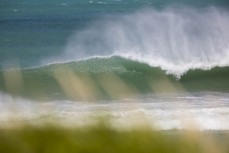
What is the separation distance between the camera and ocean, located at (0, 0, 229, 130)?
1045 centimetres

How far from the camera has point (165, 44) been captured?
65.7 ft

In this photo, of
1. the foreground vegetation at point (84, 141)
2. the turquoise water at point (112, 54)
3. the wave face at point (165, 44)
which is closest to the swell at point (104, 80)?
the turquoise water at point (112, 54)

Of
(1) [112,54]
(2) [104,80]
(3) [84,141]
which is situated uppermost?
(3) [84,141]

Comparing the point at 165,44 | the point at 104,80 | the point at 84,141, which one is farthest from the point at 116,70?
the point at 84,141

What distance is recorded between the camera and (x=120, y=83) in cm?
1541

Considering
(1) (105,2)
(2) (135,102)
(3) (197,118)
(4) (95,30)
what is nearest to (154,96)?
(2) (135,102)

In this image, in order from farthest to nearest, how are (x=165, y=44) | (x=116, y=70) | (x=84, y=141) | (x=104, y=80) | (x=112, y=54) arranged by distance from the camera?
(x=165, y=44) < (x=112, y=54) < (x=116, y=70) < (x=104, y=80) < (x=84, y=141)

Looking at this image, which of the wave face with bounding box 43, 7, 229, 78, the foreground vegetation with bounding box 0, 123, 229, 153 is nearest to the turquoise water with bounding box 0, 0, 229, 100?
the wave face with bounding box 43, 7, 229, 78

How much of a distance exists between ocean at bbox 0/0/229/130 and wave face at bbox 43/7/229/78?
4cm

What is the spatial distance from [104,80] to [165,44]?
5.56 metres

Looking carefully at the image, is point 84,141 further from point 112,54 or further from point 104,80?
point 112,54

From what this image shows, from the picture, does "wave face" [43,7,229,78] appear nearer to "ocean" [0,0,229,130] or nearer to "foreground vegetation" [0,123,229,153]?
"ocean" [0,0,229,130]

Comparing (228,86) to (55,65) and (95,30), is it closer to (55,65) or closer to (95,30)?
(55,65)

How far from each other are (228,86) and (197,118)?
13.9 ft
